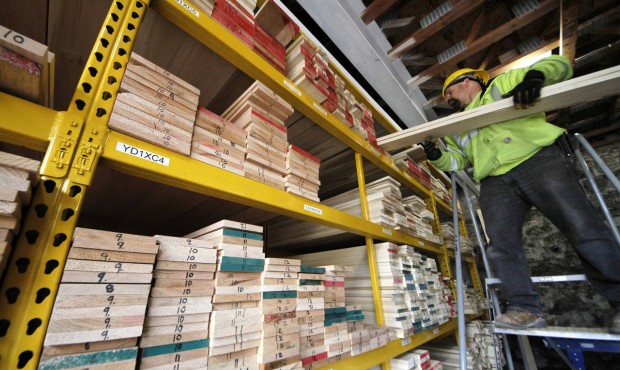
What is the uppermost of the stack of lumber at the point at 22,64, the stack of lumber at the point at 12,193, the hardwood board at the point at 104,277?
the stack of lumber at the point at 22,64

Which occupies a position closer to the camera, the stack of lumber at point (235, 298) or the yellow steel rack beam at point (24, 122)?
the yellow steel rack beam at point (24, 122)

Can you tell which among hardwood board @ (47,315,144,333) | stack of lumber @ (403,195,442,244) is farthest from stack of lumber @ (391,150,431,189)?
hardwood board @ (47,315,144,333)

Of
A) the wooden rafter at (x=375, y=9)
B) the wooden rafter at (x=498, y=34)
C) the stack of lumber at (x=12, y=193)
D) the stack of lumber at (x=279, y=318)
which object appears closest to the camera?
the stack of lumber at (x=12, y=193)

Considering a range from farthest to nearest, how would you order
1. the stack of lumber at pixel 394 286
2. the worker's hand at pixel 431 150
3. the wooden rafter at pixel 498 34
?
the wooden rafter at pixel 498 34 → the worker's hand at pixel 431 150 → the stack of lumber at pixel 394 286

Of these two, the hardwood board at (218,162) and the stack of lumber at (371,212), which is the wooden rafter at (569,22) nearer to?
the stack of lumber at (371,212)

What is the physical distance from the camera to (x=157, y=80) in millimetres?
1143

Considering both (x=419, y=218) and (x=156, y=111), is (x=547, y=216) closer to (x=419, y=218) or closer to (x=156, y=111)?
(x=419, y=218)

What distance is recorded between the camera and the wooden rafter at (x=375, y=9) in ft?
8.72

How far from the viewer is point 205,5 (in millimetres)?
1378

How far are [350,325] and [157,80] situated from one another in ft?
5.75

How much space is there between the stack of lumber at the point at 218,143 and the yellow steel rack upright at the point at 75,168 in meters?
0.08

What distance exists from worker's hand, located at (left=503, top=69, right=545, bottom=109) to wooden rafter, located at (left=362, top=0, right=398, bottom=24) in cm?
159

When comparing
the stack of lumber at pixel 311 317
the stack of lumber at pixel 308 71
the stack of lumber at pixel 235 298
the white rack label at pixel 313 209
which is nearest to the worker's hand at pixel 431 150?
the stack of lumber at pixel 308 71

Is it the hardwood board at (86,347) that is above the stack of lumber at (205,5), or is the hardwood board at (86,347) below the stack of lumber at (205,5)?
below
